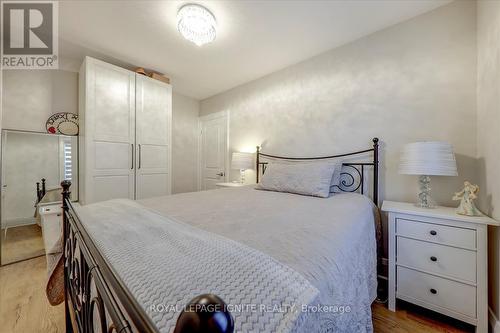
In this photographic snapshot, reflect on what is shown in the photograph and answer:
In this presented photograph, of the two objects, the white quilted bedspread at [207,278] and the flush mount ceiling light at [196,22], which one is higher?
the flush mount ceiling light at [196,22]

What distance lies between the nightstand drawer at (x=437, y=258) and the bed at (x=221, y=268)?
0.38m

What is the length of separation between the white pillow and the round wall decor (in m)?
2.70

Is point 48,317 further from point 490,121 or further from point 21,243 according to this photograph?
point 490,121

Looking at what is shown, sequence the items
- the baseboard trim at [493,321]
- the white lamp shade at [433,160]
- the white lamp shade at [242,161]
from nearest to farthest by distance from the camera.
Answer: the baseboard trim at [493,321], the white lamp shade at [433,160], the white lamp shade at [242,161]

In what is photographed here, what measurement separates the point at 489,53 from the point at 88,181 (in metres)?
3.94

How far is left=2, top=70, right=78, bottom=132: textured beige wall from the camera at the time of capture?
237 cm

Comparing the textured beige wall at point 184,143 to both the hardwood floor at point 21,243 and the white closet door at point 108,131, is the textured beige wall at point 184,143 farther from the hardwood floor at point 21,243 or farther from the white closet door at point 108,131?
the hardwood floor at point 21,243

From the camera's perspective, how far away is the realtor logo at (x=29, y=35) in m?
1.88

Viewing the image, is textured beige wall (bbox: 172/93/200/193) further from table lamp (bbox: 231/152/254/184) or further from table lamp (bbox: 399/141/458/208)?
table lamp (bbox: 399/141/458/208)

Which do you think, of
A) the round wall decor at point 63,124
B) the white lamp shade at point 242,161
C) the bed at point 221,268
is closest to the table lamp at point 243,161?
the white lamp shade at point 242,161

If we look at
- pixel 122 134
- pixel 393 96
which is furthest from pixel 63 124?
pixel 393 96

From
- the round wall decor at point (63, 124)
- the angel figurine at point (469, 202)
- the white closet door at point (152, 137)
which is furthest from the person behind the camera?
the white closet door at point (152, 137)

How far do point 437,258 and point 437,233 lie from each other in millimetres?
176

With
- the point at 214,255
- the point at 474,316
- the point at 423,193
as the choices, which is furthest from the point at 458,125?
the point at 214,255
